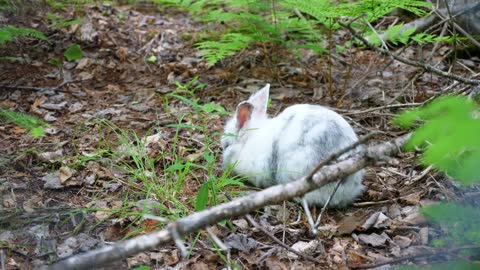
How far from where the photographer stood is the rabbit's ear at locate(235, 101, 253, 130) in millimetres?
4496

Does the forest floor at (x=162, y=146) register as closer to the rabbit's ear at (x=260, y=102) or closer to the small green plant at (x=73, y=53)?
the small green plant at (x=73, y=53)

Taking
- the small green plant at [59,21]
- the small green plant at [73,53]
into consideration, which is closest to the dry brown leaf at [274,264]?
the small green plant at [73,53]

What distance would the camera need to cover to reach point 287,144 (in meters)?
4.18

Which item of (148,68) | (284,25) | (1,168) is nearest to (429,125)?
(1,168)

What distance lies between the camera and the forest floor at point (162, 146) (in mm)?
3561

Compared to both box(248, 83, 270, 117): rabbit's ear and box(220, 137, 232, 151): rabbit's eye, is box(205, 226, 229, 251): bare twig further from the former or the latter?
box(248, 83, 270, 117): rabbit's ear

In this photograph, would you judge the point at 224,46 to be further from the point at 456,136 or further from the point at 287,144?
the point at 456,136

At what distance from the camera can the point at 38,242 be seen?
11.5 feet

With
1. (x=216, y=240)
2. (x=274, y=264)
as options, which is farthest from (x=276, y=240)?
(x=216, y=240)

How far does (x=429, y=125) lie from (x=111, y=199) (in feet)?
9.55

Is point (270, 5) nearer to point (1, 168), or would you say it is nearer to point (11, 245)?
point (1, 168)

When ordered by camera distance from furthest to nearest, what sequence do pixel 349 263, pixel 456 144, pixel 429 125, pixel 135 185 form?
pixel 135 185 → pixel 349 263 → pixel 429 125 → pixel 456 144

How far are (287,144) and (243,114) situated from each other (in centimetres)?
58

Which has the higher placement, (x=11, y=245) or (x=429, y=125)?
(x=429, y=125)
